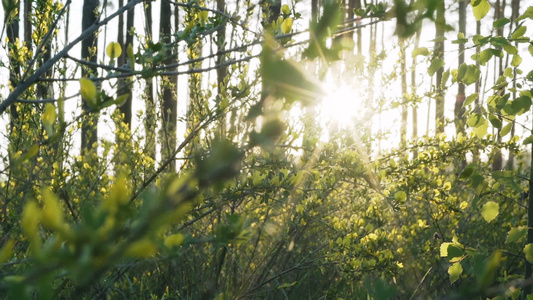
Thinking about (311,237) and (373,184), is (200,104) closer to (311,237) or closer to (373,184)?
(373,184)

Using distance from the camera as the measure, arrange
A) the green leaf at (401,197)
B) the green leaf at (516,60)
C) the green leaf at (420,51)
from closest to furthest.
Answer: the green leaf at (420,51) → the green leaf at (516,60) → the green leaf at (401,197)

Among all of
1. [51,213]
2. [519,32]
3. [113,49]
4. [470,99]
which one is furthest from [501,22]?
[51,213]

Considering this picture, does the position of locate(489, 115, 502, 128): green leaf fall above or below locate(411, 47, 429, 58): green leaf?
below

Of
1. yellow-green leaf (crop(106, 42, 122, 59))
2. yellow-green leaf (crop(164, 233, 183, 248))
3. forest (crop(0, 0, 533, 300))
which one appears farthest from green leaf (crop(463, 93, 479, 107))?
yellow-green leaf (crop(164, 233, 183, 248))

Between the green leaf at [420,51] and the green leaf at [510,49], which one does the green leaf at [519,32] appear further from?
the green leaf at [420,51]

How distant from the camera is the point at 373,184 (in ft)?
7.78

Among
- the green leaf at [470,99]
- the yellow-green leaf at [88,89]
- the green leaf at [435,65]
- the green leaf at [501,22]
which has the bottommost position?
the yellow-green leaf at [88,89]

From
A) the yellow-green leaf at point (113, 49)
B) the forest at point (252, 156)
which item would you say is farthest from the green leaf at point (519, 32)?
the yellow-green leaf at point (113, 49)

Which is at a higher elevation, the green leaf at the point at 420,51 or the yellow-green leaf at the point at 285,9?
the yellow-green leaf at the point at 285,9

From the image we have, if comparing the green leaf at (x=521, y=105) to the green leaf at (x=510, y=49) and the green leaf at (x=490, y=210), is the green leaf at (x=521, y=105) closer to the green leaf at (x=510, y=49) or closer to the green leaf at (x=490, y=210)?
the green leaf at (x=510, y=49)

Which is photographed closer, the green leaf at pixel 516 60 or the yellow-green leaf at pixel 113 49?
the yellow-green leaf at pixel 113 49

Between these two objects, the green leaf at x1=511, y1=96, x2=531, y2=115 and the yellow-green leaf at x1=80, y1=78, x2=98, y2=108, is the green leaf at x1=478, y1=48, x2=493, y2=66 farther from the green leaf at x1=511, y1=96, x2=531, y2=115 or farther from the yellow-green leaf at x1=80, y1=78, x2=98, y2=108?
the yellow-green leaf at x1=80, y1=78, x2=98, y2=108

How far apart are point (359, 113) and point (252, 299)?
1.43m

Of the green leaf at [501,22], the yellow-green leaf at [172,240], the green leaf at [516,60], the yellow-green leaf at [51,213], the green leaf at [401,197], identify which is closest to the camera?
the yellow-green leaf at [51,213]
